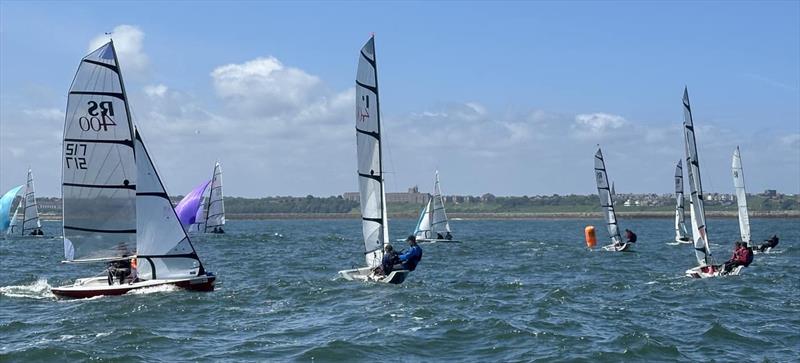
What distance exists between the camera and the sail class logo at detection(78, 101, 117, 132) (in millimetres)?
24766

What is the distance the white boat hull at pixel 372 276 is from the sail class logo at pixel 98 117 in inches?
341

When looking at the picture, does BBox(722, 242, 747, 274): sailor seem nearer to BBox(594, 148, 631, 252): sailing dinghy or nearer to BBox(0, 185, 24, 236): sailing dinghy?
BBox(594, 148, 631, 252): sailing dinghy

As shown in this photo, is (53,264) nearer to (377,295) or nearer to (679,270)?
(377,295)

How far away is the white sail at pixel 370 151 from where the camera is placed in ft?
93.0

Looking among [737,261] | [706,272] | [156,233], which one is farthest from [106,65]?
[737,261]

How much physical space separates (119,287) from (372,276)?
743cm

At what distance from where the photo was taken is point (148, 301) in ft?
76.8

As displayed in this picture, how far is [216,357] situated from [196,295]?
833 centimetres

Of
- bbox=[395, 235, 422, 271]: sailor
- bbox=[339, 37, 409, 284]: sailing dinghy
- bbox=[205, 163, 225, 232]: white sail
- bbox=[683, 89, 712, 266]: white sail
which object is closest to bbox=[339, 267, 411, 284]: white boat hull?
bbox=[339, 37, 409, 284]: sailing dinghy

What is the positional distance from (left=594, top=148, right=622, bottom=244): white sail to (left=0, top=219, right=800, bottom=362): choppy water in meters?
19.4

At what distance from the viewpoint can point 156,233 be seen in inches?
1002

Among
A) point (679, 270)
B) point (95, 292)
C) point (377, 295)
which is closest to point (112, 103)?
point (95, 292)

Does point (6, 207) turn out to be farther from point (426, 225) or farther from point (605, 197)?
point (605, 197)

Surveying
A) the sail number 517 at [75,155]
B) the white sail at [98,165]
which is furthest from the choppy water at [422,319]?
the sail number 517 at [75,155]
